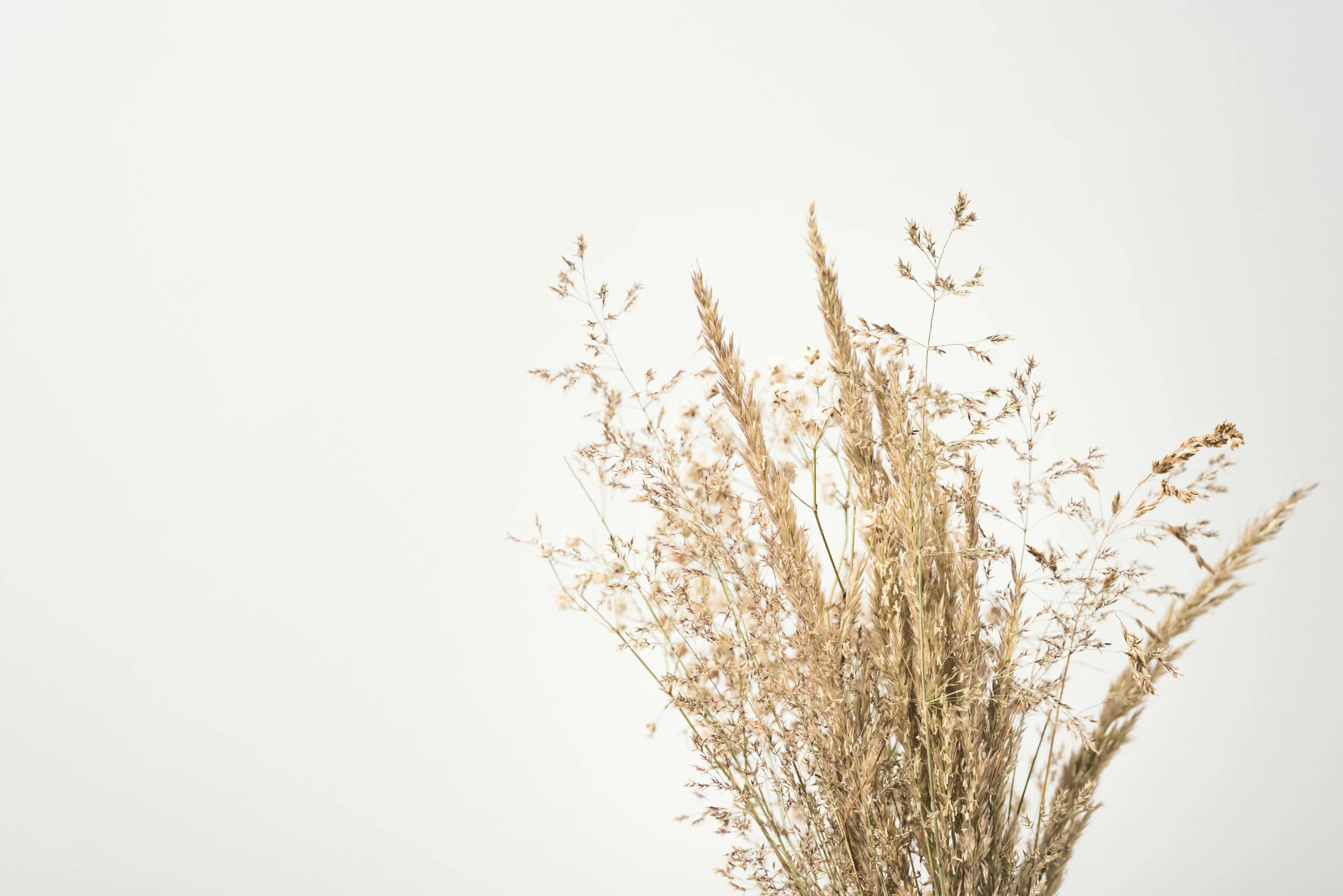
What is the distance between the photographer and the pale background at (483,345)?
326 centimetres

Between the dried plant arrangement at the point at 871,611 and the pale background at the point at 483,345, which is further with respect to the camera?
the pale background at the point at 483,345

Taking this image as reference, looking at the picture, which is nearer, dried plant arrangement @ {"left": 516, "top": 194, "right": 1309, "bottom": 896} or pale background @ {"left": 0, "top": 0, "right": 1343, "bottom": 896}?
dried plant arrangement @ {"left": 516, "top": 194, "right": 1309, "bottom": 896}

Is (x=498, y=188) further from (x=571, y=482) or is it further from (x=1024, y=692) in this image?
(x=1024, y=692)

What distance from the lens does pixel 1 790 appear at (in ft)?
10.3

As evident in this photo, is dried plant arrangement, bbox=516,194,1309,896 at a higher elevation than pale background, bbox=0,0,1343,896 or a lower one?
lower

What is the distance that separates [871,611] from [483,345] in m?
2.71

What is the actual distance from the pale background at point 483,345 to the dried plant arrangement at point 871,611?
2.21 meters

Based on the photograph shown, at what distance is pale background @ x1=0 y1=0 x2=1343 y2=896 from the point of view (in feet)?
10.7

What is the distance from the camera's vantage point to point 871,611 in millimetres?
1254

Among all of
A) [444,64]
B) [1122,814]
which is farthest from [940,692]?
[444,64]

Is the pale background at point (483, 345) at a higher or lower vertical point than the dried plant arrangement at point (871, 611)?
higher

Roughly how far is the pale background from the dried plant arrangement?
2207mm

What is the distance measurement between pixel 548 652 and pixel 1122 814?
2252mm

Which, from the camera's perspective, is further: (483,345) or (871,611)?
(483,345)
